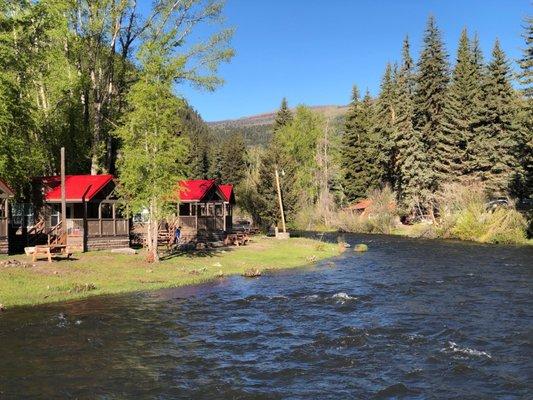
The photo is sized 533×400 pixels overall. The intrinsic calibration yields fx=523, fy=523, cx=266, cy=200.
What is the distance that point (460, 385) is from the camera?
468 inches

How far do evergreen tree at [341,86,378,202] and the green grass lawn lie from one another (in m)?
41.5

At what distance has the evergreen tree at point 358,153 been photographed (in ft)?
253

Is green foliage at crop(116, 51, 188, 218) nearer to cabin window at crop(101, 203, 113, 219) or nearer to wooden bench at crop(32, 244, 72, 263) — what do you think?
wooden bench at crop(32, 244, 72, 263)

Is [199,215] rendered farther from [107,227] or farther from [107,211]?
[107,227]

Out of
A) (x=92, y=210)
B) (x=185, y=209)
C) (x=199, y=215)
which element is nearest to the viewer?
(x=92, y=210)

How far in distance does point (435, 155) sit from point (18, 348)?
5352cm

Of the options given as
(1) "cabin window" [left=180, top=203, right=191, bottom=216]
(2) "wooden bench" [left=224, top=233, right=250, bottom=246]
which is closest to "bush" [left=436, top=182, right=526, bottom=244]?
(2) "wooden bench" [left=224, top=233, right=250, bottom=246]

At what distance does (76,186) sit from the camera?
34.9 m

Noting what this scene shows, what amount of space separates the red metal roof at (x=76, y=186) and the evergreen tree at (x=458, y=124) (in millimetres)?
38463

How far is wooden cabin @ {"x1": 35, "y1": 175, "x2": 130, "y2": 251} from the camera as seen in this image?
3397 cm

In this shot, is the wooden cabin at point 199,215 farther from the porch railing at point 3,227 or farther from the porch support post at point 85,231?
the porch railing at point 3,227

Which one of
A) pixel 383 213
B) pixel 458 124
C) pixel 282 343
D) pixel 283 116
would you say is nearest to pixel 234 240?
pixel 383 213

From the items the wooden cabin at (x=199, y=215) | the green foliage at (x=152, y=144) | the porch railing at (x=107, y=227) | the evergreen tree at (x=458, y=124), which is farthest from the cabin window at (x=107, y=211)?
the evergreen tree at (x=458, y=124)

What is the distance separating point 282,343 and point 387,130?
5648 cm
